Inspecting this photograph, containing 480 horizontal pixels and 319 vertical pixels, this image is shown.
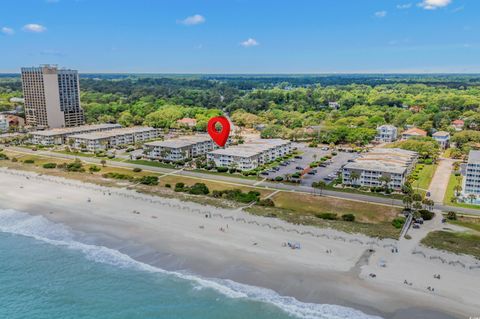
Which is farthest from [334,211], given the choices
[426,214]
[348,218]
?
[426,214]

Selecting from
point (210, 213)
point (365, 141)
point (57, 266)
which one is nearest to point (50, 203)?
point (57, 266)

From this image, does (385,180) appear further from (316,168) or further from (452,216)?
(316,168)

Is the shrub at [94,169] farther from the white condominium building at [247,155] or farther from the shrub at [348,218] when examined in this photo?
the shrub at [348,218]

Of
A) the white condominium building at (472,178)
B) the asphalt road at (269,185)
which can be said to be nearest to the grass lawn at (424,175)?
the white condominium building at (472,178)

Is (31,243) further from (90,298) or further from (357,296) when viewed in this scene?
(357,296)

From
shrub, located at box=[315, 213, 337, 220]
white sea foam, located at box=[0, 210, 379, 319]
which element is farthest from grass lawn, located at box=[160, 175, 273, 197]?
white sea foam, located at box=[0, 210, 379, 319]
